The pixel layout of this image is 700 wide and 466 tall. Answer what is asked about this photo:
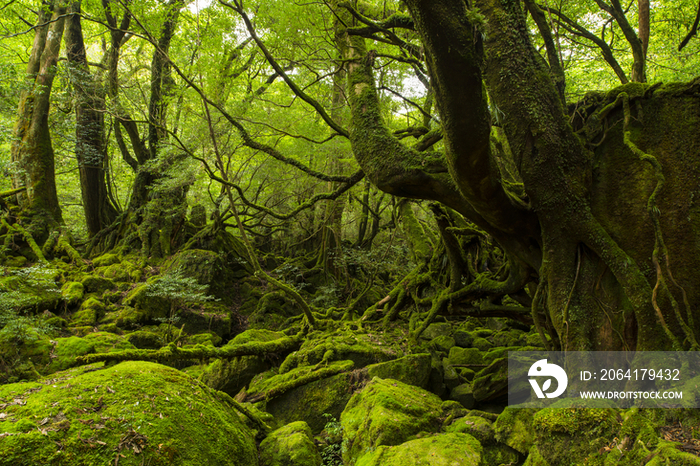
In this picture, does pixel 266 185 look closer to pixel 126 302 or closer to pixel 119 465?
pixel 126 302

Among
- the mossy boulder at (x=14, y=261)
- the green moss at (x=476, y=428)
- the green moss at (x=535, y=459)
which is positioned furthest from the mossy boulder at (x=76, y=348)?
the green moss at (x=535, y=459)

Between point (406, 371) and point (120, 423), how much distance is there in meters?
3.31

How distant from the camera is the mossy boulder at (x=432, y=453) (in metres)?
2.61

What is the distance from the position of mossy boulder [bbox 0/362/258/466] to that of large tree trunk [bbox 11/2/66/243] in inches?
423

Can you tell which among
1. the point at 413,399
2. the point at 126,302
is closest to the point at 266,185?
the point at 126,302

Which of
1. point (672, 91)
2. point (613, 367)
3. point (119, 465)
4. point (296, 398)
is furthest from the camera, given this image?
point (296, 398)

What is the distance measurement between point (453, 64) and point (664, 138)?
237 centimetres

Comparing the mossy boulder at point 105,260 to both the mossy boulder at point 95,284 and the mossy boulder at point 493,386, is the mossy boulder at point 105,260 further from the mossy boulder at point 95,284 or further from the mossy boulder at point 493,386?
the mossy boulder at point 493,386

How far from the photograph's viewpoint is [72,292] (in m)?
8.55

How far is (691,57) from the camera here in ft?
26.7

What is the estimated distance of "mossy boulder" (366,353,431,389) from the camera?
4.67 meters

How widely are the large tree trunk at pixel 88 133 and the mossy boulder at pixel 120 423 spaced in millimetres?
11014

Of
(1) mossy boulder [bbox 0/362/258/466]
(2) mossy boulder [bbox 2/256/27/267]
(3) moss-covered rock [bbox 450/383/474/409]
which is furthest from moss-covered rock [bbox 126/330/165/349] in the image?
(3) moss-covered rock [bbox 450/383/474/409]

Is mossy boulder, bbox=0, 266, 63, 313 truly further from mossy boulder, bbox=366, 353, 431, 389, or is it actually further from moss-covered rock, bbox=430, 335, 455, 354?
moss-covered rock, bbox=430, 335, 455, 354
